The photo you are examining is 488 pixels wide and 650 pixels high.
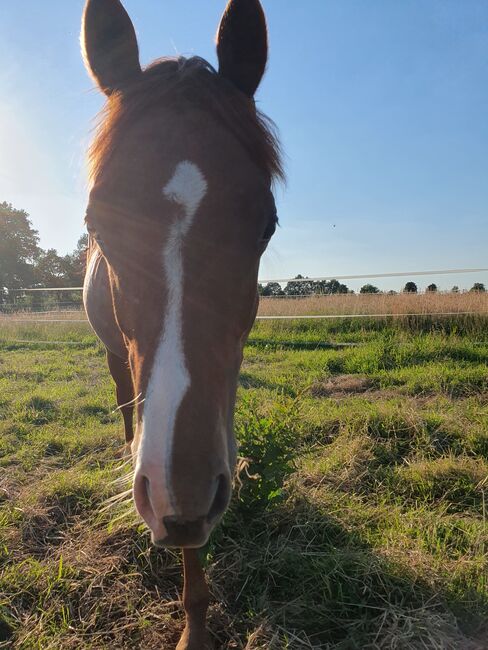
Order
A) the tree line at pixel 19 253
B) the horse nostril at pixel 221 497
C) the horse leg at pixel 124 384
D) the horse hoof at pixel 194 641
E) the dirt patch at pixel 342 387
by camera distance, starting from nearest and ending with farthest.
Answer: the horse nostril at pixel 221 497 < the horse hoof at pixel 194 641 < the horse leg at pixel 124 384 < the dirt patch at pixel 342 387 < the tree line at pixel 19 253

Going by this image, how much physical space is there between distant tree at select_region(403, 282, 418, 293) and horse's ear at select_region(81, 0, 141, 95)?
890 cm

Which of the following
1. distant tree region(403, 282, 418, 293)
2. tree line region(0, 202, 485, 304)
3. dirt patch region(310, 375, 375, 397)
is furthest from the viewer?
tree line region(0, 202, 485, 304)

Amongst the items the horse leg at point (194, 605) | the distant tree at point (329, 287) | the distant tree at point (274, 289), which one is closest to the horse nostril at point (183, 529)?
the horse leg at point (194, 605)

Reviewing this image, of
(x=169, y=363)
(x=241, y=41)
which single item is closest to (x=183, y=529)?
(x=169, y=363)

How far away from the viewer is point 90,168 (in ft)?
6.19

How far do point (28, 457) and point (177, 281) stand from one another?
137 inches

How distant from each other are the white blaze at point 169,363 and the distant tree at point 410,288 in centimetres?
929

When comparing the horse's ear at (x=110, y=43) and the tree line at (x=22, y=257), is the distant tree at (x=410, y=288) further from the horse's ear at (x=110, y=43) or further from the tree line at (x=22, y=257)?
the tree line at (x=22, y=257)

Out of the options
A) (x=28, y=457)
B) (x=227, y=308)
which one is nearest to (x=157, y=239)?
(x=227, y=308)

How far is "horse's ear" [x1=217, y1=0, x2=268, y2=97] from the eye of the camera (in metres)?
1.99

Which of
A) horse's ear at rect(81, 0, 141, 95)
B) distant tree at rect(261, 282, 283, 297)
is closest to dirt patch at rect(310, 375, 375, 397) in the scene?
horse's ear at rect(81, 0, 141, 95)

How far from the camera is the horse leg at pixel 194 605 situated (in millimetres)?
1913

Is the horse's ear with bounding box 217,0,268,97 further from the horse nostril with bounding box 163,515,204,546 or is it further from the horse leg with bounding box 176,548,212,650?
the horse leg with bounding box 176,548,212,650

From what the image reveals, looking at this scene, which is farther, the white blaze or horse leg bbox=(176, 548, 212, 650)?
horse leg bbox=(176, 548, 212, 650)
